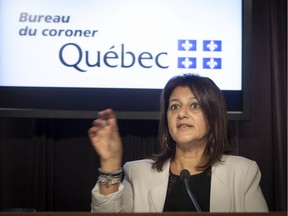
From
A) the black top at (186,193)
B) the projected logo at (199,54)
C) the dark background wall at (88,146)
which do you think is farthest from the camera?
the dark background wall at (88,146)

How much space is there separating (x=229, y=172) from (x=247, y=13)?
0.74 m

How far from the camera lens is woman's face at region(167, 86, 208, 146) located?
1.29 m

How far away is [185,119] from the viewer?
1.29 meters

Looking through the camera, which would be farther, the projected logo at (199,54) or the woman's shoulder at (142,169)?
the projected logo at (199,54)

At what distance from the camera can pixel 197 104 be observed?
51.3 inches

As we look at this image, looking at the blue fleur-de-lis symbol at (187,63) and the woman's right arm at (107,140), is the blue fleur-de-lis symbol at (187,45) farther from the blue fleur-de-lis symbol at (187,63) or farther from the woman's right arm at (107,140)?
the woman's right arm at (107,140)

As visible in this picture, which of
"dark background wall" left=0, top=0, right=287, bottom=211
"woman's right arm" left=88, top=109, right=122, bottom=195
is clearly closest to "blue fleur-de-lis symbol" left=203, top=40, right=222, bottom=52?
"dark background wall" left=0, top=0, right=287, bottom=211

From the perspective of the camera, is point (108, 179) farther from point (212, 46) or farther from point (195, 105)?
point (212, 46)

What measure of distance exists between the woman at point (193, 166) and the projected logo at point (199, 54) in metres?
0.36

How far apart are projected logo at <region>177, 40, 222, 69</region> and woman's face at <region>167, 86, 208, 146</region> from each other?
392mm

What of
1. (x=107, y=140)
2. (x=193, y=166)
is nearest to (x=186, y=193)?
(x=193, y=166)

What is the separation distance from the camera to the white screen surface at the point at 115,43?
1.70m

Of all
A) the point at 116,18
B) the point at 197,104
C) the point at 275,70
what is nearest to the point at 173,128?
the point at 197,104

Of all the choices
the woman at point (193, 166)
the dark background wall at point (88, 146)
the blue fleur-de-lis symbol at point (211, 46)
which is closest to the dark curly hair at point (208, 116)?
the woman at point (193, 166)
